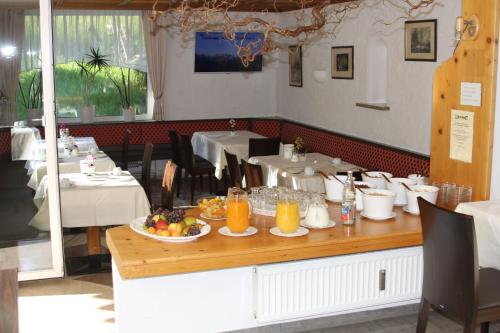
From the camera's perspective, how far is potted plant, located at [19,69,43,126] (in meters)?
5.54

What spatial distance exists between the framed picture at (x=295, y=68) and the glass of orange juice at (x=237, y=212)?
22.3ft

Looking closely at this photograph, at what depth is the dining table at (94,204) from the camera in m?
5.81

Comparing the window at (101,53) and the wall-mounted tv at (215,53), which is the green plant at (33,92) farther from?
the wall-mounted tv at (215,53)

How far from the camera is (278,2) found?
9.57m

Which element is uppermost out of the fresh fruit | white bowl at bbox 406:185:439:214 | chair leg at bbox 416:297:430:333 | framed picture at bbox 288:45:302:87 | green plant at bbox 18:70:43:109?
framed picture at bbox 288:45:302:87

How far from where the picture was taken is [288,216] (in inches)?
Answer: 142

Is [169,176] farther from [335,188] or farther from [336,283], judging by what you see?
[336,283]

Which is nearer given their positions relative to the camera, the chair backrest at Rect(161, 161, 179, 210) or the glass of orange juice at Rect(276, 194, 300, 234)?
the glass of orange juice at Rect(276, 194, 300, 234)

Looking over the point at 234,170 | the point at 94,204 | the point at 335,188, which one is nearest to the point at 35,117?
the point at 94,204

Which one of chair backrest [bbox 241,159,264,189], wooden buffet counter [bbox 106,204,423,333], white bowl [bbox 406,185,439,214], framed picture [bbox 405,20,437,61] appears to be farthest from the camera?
framed picture [bbox 405,20,437,61]

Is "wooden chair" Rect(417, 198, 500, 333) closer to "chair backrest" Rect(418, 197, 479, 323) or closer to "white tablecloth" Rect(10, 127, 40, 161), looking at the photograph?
"chair backrest" Rect(418, 197, 479, 323)

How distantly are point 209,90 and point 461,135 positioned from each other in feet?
22.9

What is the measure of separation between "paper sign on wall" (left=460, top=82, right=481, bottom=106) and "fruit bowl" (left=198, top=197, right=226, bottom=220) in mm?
1620

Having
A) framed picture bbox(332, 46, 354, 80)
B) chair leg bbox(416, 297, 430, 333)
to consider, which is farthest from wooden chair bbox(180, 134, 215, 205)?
chair leg bbox(416, 297, 430, 333)
